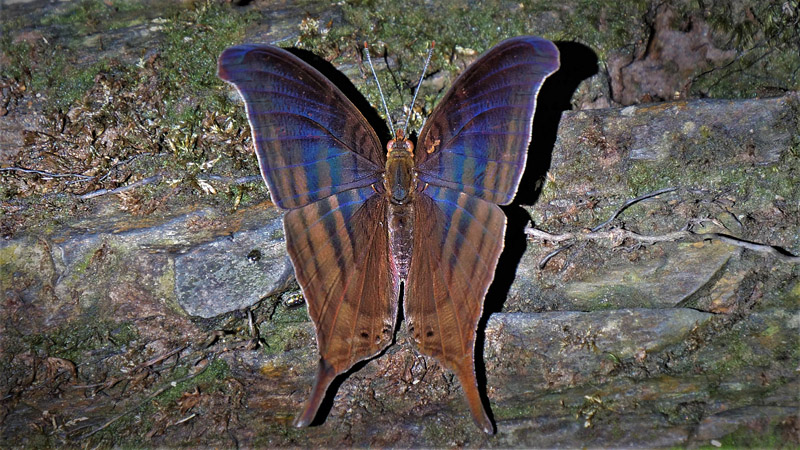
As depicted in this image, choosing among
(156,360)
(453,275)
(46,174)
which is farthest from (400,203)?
(46,174)

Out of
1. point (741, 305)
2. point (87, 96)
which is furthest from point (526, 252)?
point (87, 96)

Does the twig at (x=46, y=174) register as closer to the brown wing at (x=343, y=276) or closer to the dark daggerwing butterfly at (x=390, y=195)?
the dark daggerwing butterfly at (x=390, y=195)

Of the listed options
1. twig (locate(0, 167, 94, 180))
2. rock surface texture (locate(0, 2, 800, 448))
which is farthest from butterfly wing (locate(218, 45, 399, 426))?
twig (locate(0, 167, 94, 180))

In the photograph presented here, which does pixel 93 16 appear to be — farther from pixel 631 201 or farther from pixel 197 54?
pixel 631 201

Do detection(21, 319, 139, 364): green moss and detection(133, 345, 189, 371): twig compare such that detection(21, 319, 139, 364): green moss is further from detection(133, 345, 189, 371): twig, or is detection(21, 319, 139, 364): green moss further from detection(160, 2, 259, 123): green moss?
detection(160, 2, 259, 123): green moss

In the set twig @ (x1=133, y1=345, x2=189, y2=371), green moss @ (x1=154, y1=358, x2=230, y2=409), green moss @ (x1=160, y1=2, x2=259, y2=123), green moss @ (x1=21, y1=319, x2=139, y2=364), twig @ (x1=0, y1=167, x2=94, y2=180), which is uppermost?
green moss @ (x1=160, y1=2, x2=259, y2=123)

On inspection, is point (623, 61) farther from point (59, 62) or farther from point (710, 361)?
point (59, 62)

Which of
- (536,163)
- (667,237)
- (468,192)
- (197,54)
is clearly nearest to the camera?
(468,192)
